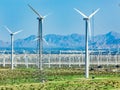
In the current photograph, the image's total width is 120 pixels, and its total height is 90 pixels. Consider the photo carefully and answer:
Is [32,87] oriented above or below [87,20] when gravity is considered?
below

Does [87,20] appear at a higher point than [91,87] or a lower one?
higher

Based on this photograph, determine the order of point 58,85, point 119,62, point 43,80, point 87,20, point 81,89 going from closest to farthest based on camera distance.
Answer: point 81,89, point 58,85, point 43,80, point 87,20, point 119,62

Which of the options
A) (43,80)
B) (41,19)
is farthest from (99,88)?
(41,19)

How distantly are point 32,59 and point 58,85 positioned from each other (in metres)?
127

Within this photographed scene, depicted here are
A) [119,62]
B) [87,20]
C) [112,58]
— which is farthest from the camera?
[112,58]

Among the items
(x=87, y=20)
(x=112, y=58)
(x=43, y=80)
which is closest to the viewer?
(x=43, y=80)

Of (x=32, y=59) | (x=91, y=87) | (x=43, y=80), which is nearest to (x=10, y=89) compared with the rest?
(x=91, y=87)

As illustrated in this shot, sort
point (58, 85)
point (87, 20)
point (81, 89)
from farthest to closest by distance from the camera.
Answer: point (87, 20), point (58, 85), point (81, 89)

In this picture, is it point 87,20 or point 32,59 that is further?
point 32,59

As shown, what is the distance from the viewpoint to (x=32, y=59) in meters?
195

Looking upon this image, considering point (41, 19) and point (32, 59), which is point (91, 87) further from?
point (32, 59)

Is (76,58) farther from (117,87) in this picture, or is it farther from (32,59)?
(117,87)

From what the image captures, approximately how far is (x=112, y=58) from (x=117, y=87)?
11953cm

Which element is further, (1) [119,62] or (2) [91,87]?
(1) [119,62]
